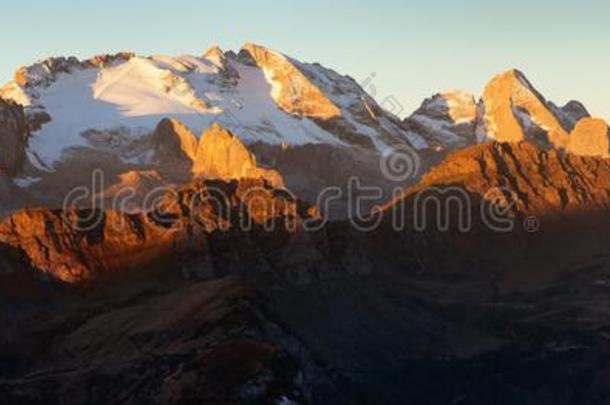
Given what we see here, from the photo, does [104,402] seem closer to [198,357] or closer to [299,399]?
[198,357]

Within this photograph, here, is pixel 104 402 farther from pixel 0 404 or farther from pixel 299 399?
pixel 299 399

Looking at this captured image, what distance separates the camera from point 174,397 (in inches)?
7224

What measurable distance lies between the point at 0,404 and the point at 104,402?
12483 millimetres

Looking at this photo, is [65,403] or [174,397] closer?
[174,397]

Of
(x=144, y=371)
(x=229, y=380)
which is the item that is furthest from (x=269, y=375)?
(x=144, y=371)

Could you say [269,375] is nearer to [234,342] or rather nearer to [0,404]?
[234,342]

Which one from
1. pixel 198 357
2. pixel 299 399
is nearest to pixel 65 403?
pixel 198 357

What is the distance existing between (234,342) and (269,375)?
13154 mm

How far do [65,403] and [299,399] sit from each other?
32253mm

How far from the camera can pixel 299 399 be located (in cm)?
18388

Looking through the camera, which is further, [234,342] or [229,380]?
[234,342]

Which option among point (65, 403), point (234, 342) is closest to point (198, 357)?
point (234, 342)

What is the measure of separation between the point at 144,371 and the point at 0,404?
1748 centimetres

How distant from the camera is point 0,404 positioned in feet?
646
